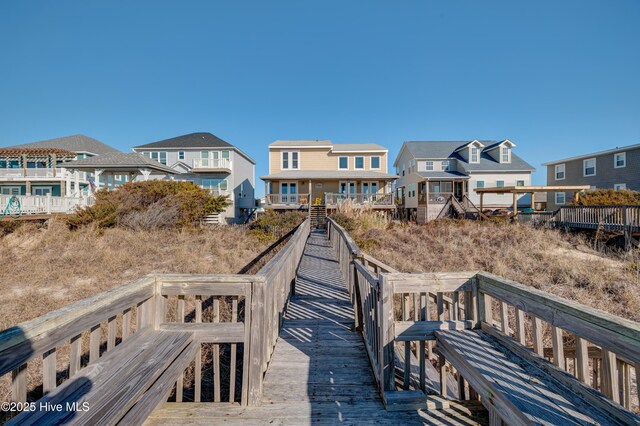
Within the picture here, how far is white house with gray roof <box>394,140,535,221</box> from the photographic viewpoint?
2761 cm

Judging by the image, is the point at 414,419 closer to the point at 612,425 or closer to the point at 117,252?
the point at 612,425

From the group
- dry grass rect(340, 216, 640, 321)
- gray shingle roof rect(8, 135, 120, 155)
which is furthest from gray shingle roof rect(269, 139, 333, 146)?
gray shingle roof rect(8, 135, 120, 155)

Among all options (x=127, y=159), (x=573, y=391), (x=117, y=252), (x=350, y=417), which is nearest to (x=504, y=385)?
(x=573, y=391)

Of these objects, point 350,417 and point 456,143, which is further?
point 456,143

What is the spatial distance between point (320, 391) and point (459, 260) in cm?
858

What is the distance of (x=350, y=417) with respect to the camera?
247 centimetres

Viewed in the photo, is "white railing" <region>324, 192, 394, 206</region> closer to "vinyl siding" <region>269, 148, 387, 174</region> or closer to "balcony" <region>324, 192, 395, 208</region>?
"balcony" <region>324, 192, 395, 208</region>

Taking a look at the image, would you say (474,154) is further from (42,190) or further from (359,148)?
(42,190)

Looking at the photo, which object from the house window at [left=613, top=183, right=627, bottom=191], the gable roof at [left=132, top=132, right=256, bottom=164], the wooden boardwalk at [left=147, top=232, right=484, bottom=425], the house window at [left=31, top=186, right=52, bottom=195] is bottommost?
the wooden boardwalk at [left=147, top=232, right=484, bottom=425]

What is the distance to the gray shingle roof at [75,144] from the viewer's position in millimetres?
31234

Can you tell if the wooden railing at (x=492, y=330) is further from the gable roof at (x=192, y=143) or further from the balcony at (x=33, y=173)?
the balcony at (x=33, y=173)

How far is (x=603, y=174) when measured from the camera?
25391 mm

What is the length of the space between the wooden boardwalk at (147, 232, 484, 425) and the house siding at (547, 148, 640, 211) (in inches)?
1193

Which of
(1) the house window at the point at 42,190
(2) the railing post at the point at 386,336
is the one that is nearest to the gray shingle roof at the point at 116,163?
(1) the house window at the point at 42,190
